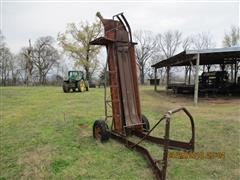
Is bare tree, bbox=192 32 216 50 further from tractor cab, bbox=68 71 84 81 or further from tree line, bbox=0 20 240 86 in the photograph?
tractor cab, bbox=68 71 84 81

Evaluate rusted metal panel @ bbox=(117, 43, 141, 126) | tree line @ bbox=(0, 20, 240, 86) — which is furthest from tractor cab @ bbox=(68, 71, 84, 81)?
rusted metal panel @ bbox=(117, 43, 141, 126)

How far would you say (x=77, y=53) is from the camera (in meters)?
30.8

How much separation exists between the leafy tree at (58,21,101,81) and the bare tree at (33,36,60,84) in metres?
11.6

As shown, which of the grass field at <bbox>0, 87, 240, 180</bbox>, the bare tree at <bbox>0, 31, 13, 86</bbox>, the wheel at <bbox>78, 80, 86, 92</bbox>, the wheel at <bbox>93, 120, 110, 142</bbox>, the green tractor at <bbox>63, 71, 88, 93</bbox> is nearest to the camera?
the grass field at <bbox>0, 87, 240, 180</bbox>

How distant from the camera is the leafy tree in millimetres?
30672

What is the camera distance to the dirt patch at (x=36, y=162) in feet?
11.4

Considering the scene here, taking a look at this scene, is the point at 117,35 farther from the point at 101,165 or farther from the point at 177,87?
the point at 177,87

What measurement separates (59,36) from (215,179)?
31.3 m

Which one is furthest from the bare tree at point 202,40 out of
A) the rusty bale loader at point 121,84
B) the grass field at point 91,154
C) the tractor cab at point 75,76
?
the rusty bale loader at point 121,84

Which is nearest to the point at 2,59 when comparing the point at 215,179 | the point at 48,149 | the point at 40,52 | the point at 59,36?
the point at 40,52

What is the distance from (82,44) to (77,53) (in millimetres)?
1443

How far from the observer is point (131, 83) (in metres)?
4.84

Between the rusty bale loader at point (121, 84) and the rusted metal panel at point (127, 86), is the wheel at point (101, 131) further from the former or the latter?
the rusted metal panel at point (127, 86)
